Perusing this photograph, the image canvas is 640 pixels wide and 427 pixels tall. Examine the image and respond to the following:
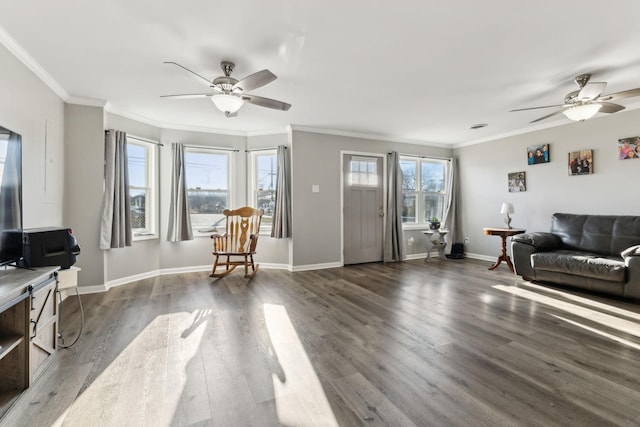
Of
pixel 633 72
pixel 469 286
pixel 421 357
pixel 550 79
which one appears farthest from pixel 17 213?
pixel 633 72

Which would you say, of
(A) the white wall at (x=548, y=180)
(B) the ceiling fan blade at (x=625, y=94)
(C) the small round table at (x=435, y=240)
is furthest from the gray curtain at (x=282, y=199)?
(B) the ceiling fan blade at (x=625, y=94)

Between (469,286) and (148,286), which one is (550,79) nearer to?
(469,286)

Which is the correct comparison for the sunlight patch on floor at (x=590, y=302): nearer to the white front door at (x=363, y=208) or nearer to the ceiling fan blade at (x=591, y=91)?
the ceiling fan blade at (x=591, y=91)

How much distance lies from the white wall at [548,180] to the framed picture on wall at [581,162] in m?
0.06

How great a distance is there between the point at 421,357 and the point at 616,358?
4.36 ft

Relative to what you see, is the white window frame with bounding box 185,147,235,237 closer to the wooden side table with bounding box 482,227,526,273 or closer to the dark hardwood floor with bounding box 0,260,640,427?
the dark hardwood floor with bounding box 0,260,640,427

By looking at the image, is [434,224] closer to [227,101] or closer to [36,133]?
[227,101]

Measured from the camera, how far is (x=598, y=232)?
147 inches

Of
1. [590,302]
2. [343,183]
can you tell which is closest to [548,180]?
[590,302]

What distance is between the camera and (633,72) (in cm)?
276

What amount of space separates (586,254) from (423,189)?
114 inches

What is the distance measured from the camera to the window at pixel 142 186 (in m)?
4.07

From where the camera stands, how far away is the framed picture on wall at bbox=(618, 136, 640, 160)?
3.68m

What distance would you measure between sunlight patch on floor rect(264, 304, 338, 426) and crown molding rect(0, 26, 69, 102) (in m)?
3.09
